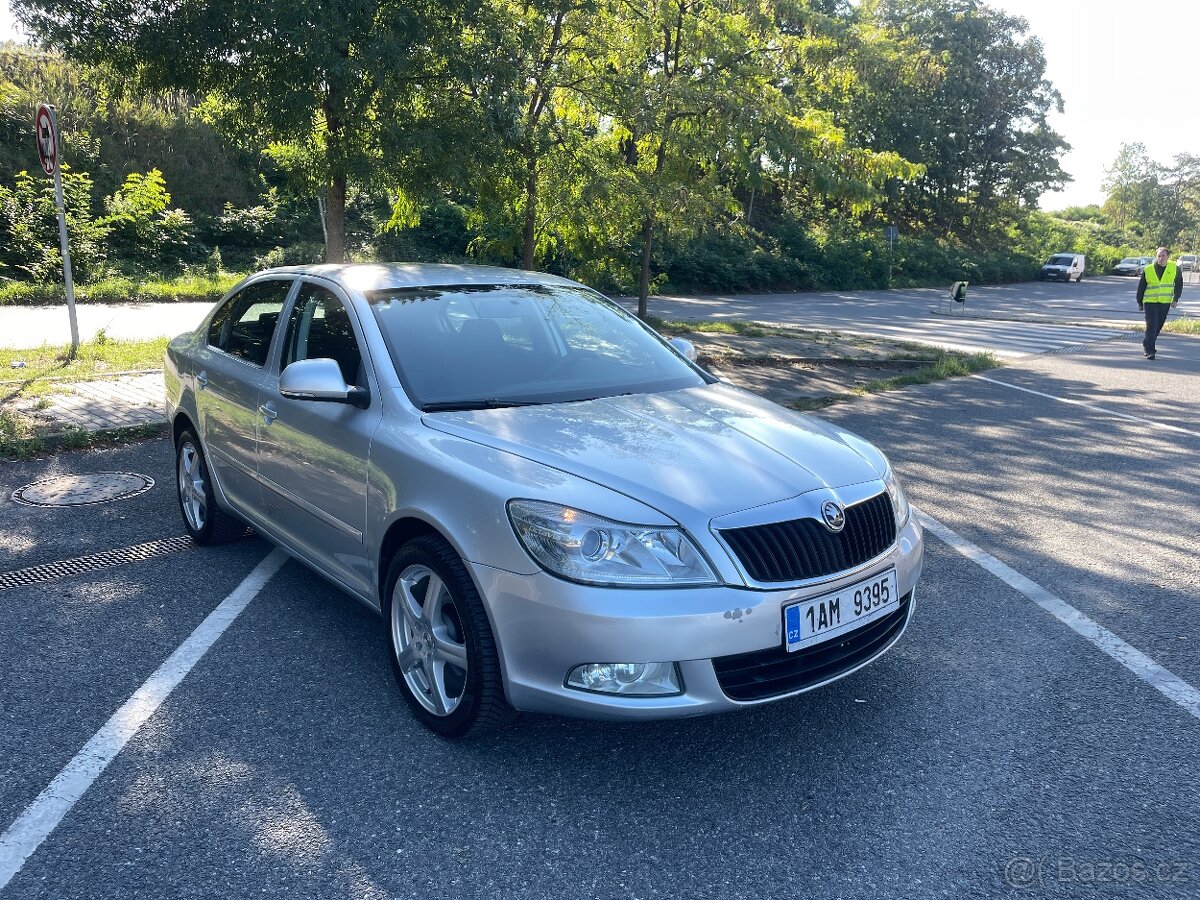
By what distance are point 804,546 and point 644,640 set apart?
0.61 meters

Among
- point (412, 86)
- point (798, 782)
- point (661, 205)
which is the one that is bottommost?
point (798, 782)

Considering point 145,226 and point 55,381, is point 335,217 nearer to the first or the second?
point 55,381

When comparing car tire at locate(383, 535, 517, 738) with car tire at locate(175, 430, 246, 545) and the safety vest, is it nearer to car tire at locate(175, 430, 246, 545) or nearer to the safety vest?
car tire at locate(175, 430, 246, 545)

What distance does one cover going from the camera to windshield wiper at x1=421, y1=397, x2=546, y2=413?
11.6ft

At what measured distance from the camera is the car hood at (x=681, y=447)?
2.95 m

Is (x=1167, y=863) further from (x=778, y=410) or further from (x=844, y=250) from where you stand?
(x=844, y=250)

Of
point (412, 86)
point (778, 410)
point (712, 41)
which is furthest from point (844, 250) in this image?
point (778, 410)

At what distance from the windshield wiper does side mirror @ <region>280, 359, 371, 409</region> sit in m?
0.27

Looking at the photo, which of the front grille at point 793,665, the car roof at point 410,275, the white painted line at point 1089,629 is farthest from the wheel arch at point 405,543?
the white painted line at point 1089,629

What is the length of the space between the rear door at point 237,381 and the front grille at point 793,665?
2641mm

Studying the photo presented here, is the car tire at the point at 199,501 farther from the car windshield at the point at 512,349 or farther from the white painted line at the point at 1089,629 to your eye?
the white painted line at the point at 1089,629

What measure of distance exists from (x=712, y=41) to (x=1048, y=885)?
13791 mm

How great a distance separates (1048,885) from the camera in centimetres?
246

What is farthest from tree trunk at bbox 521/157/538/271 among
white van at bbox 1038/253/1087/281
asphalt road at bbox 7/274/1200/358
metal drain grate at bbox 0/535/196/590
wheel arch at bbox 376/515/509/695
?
white van at bbox 1038/253/1087/281
